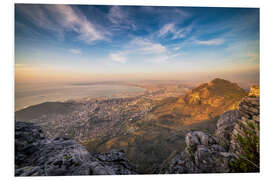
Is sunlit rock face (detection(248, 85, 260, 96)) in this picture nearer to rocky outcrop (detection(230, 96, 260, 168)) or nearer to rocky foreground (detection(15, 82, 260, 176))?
rocky foreground (detection(15, 82, 260, 176))

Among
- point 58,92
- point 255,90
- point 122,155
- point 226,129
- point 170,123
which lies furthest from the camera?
point 170,123

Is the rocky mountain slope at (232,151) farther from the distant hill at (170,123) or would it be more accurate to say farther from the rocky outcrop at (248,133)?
Answer: the distant hill at (170,123)

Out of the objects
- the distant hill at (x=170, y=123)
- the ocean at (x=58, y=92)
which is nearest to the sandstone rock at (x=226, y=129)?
the distant hill at (x=170, y=123)

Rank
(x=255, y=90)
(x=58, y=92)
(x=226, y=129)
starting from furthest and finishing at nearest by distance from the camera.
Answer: (x=58, y=92)
(x=226, y=129)
(x=255, y=90)

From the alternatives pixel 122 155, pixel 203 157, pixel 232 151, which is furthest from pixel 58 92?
pixel 232 151

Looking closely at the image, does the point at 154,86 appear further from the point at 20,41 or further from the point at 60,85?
the point at 20,41

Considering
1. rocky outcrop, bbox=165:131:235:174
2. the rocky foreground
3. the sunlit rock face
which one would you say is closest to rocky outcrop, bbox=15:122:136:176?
the rocky foreground

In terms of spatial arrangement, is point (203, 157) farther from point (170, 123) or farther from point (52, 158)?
point (170, 123)
